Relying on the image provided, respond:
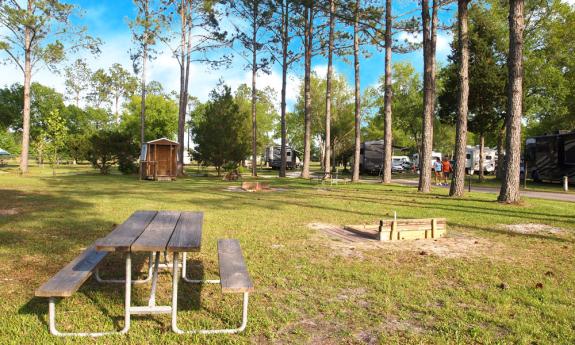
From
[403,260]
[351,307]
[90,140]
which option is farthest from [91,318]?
[90,140]

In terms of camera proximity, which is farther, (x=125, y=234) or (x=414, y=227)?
(x=414, y=227)

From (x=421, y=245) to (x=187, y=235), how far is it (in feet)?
15.0

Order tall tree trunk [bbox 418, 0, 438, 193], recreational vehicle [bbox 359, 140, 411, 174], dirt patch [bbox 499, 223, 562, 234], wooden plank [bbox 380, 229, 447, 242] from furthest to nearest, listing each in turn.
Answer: recreational vehicle [bbox 359, 140, 411, 174]
tall tree trunk [bbox 418, 0, 438, 193]
dirt patch [bbox 499, 223, 562, 234]
wooden plank [bbox 380, 229, 447, 242]

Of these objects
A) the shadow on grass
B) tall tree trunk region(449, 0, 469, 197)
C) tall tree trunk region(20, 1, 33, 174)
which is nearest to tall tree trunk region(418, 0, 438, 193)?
tall tree trunk region(449, 0, 469, 197)

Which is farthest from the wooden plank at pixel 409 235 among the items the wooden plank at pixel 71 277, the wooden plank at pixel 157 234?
the wooden plank at pixel 71 277

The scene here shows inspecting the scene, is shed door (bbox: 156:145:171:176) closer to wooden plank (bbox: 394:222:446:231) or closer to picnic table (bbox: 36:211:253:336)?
wooden plank (bbox: 394:222:446:231)

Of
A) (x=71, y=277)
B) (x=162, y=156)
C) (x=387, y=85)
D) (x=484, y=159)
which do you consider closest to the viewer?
(x=71, y=277)

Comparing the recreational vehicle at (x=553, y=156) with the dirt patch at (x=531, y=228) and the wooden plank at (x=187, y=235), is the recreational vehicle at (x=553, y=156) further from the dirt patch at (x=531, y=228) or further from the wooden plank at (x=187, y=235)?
the wooden plank at (x=187, y=235)

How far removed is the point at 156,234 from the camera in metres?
3.55

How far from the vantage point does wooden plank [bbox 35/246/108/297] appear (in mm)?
2984

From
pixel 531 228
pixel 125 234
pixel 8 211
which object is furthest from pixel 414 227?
pixel 8 211

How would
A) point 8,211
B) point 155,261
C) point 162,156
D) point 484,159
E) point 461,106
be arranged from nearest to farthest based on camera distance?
point 155,261, point 8,211, point 461,106, point 162,156, point 484,159

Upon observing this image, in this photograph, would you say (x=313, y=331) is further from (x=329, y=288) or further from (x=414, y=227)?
(x=414, y=227)

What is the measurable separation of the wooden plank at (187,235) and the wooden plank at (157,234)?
50 mm
